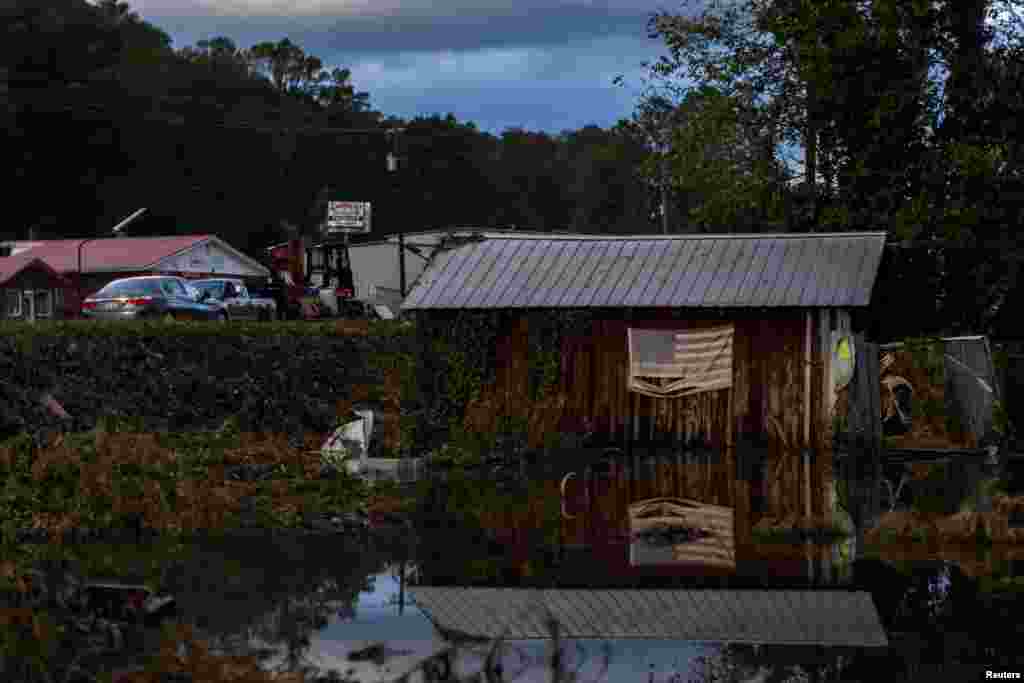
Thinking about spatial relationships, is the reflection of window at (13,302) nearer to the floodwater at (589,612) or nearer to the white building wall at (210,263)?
the white building wall at (210,263)

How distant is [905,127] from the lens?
28.8m

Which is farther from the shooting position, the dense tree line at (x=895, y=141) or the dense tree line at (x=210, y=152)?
the dense tree line at (x=210, y=152)

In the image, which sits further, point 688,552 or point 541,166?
point 541,166

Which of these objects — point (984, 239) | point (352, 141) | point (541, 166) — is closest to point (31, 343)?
point (984, 239)

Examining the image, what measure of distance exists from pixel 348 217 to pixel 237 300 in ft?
60.3

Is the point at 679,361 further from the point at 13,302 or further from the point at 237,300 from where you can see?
the point at 13,302

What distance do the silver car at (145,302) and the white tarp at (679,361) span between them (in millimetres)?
14948

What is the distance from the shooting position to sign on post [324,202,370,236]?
61.7 meters

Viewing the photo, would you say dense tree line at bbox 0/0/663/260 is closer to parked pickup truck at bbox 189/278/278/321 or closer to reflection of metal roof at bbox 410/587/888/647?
parked pickup truck at bbox 189/278/278/321

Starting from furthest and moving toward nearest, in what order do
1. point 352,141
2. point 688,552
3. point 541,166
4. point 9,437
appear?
1. point 541,166
2. point 352,141
3. point 9,437
4. point 688,552

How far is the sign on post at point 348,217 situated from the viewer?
61719 mm

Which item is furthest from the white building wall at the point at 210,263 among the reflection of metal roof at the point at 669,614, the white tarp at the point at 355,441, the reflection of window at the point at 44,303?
the reflection of metal roof at the point at 669,614

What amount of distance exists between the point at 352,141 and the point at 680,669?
93.8 meters

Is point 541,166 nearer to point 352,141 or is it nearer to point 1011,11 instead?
point 352,141
